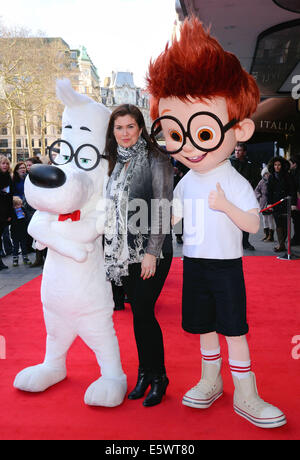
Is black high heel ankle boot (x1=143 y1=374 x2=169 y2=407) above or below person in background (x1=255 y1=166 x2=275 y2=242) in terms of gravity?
below

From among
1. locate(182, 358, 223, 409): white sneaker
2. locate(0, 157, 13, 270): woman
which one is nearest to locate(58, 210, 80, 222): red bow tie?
locate(182, 358, 223, 409): white sneaker

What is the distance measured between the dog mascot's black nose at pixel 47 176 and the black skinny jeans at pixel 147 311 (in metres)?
0.56

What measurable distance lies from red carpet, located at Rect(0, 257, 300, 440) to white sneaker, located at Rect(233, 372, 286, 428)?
34 mm

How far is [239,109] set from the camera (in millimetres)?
1883

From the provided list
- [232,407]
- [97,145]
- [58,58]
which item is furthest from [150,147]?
[58,58]

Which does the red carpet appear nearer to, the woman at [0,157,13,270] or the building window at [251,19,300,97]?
the woman at [0,157,13,270]

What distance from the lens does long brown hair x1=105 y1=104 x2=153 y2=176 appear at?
2049 mm

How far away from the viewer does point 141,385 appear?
2201 mm

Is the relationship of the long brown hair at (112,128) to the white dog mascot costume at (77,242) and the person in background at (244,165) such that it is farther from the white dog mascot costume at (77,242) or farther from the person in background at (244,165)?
the person in background at (244,165)

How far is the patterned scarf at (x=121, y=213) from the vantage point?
205 cm

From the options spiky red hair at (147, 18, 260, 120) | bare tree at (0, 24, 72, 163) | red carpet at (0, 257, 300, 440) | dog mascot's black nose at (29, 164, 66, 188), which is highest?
bare tree at (0, 24, 72, 163)

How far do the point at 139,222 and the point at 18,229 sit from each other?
4235 millimetres

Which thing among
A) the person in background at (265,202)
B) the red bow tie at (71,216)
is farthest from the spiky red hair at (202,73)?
the person in background at (265,202)

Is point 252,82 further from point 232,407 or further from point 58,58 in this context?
point 58,58
